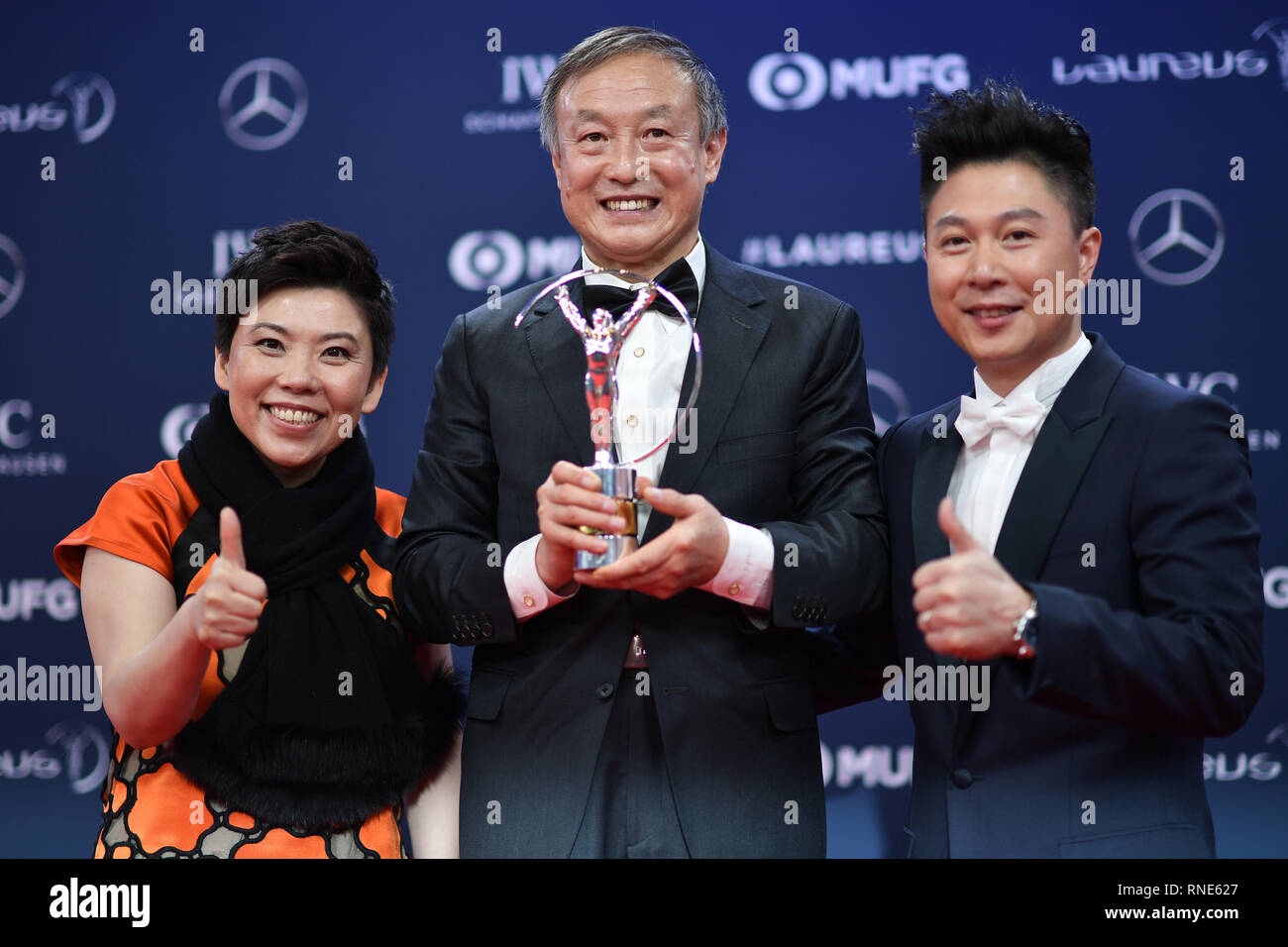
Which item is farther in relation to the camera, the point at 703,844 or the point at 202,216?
the point at 202,216

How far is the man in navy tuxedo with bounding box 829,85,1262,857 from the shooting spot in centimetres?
171

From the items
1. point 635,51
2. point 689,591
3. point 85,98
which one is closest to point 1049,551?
point 689,591

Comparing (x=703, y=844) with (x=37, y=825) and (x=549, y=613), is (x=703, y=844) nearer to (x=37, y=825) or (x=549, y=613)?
(x=549, y=613)

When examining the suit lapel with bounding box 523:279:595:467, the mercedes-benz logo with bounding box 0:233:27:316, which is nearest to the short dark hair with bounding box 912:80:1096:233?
the suit lapel with bounding box 523:279:595:467

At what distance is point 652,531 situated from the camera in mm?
2121

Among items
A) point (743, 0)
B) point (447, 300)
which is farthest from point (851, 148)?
point (447, 300)

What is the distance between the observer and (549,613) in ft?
7.02

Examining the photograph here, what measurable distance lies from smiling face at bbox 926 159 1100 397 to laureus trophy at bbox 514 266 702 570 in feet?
1.45

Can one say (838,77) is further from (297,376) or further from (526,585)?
(526,585)

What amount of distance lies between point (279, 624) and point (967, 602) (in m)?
1.23

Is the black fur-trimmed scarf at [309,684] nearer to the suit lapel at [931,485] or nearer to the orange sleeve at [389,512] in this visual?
the orange sleeve at [389,512]

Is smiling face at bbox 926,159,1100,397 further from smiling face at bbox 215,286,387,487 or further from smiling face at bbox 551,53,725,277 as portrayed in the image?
smiling face at bbox 215,286,387,487

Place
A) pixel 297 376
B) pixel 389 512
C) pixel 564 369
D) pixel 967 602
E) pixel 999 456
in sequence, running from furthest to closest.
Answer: pixel 389 512
pixel 297 376
pixel 564 369
pixel 999 456
pixel 967 602
